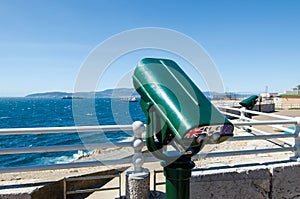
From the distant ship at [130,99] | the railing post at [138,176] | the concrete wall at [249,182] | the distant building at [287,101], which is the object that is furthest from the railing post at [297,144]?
the distant building at [287,101]

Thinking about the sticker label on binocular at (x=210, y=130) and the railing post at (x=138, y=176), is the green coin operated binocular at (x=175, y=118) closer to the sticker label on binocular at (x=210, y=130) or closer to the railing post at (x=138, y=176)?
the sticker label on binocular at (x=210, y=130)

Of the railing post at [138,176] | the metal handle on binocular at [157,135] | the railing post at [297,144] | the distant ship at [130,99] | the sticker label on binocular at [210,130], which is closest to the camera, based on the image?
the sticker label on binocular at [210,130]

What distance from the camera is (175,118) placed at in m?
1.40

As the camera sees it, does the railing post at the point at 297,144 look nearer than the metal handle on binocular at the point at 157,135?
No

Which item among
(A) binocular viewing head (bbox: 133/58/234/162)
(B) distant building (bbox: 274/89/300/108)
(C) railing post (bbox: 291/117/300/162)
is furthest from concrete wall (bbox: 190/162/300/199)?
(B) distant building (bbox: 274/89/300/108)

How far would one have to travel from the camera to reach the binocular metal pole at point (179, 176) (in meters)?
1.64

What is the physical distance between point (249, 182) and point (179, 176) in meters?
1.29

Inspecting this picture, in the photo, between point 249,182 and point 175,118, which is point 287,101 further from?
point 175,118

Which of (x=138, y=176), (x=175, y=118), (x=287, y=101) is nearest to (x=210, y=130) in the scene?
(x=175, y=118)

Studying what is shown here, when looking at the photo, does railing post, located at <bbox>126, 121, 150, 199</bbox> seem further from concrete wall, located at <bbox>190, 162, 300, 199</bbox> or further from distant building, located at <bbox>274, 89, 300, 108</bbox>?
distant building, located at <bbox>274, 89, 300, 108</bbox>

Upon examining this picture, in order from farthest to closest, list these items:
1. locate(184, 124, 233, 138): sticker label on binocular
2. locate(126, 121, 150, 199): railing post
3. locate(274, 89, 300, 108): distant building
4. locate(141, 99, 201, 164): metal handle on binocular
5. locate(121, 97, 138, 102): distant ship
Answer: locate(274, 89, 300, 108): distant building → locate(126, 121, 150, 199): railing post → locate(121, 97, 138, 102): distant ship → locate(141, 99, 201, 164): metal handle on binocular → locate(184, 124, 233, 138): sticker label on binocular

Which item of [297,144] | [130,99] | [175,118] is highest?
[130,99]

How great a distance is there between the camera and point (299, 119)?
2.95 metres

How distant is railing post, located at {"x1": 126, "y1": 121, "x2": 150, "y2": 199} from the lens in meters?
2.33
